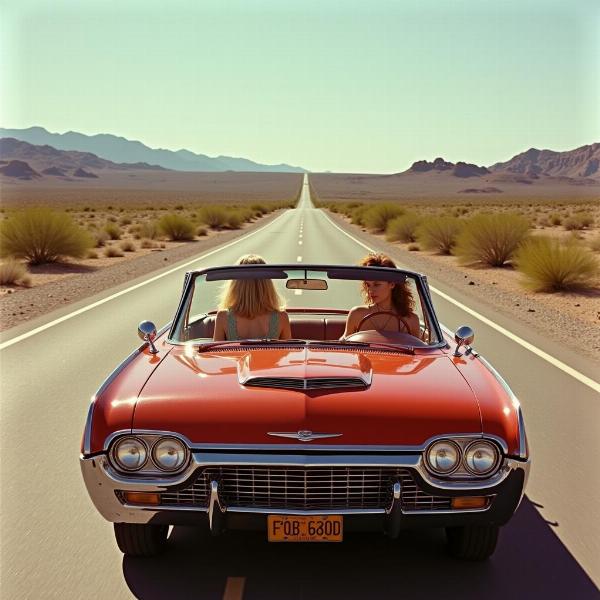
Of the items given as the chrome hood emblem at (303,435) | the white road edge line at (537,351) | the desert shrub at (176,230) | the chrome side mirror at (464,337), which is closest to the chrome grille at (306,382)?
the chrome hood emblem at (303,435)

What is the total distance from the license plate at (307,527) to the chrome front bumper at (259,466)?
1.1 inches

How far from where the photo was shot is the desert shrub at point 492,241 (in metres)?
24.9

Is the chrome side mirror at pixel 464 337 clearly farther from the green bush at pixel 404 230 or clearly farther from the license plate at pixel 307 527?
the green bush at pixel 404 230

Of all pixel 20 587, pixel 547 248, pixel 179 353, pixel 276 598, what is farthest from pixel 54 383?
pixel 547 248

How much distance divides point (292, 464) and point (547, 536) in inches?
72.1

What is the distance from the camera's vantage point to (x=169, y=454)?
3.65 m

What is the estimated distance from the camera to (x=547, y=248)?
1939 centimetres

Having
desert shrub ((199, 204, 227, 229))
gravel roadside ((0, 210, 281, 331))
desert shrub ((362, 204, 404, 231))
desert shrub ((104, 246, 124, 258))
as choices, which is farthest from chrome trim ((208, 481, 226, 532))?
desert shrub ((199, 204, 227, 229))

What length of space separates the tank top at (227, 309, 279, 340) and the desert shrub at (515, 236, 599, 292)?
14378 mm

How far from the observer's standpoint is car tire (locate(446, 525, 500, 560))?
401 centimetres

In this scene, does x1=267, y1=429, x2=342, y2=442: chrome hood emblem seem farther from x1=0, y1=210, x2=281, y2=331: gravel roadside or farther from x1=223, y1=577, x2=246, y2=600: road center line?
x1=0, y1=210, x2=281, y2=331: gravel roadside

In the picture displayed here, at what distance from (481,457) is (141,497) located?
1.56 metres

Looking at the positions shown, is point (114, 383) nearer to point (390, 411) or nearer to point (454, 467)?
point (390, 411)

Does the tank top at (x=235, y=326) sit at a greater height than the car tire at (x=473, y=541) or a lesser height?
greater
